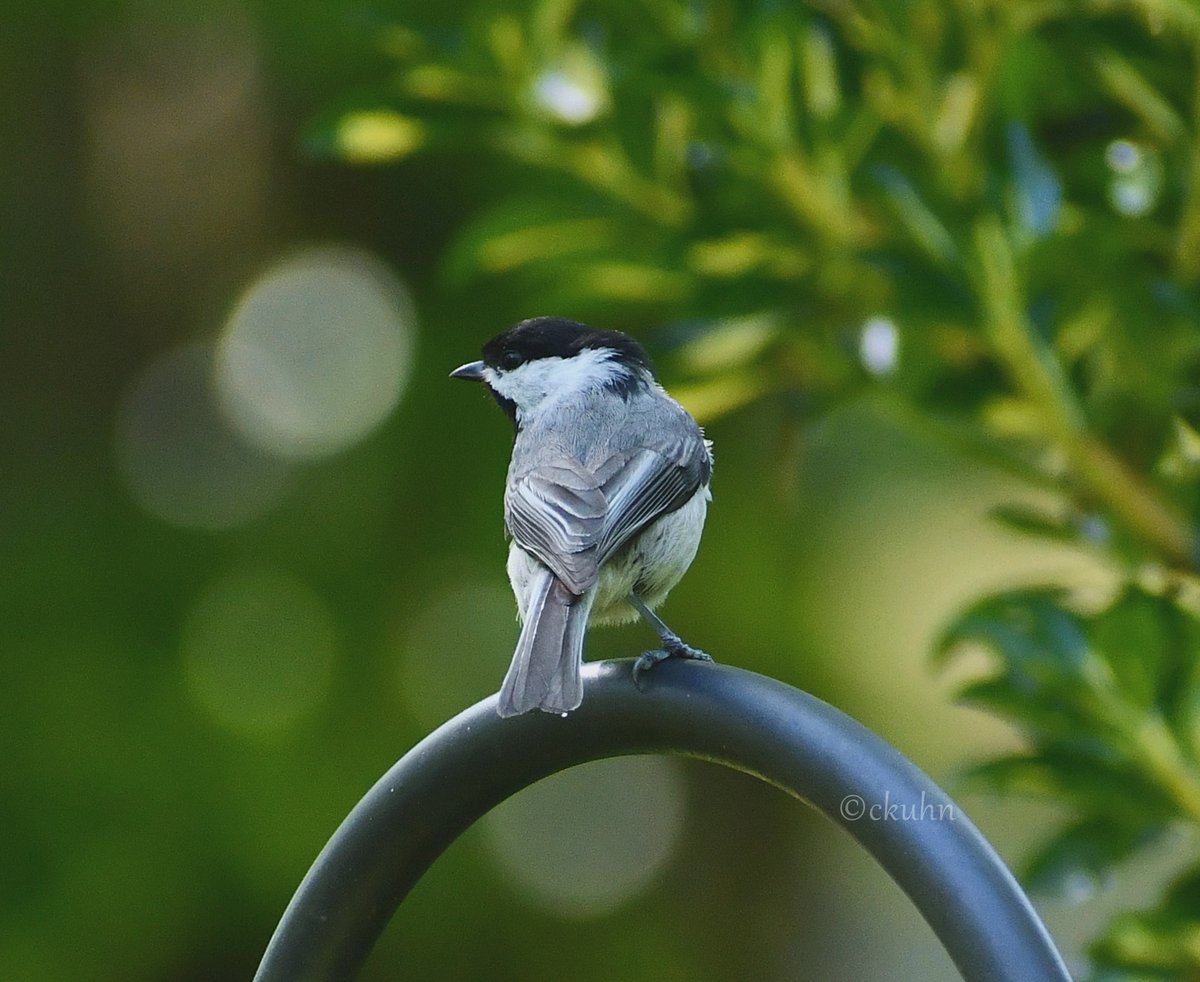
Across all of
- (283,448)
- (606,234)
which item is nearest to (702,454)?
(606,234)

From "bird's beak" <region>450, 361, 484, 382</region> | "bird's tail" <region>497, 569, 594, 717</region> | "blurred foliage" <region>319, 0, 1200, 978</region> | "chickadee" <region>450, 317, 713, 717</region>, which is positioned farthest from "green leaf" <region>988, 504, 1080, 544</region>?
"bird's beak" <region>450, 361, 484, 382</region>

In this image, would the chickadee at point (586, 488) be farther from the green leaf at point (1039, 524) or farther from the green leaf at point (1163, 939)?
the green leaf at point (1163, 939)

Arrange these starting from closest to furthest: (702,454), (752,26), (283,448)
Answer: (752,26) < (702,454) < (283,448)

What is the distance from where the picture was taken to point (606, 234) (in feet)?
7.47

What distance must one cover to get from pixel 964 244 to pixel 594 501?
0.60 m

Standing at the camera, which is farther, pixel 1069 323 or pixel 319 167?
pixel 319 167

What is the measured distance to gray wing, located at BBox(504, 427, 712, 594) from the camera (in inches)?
77.0

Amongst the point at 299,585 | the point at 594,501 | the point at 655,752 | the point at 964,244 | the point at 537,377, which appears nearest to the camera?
the point at 655,752

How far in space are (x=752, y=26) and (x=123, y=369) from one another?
218 centimetres

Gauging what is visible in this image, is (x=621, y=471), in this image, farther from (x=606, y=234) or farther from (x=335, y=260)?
(x=335, y=260)

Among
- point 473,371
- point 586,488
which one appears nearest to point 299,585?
point 473,371

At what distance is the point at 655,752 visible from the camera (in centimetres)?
155

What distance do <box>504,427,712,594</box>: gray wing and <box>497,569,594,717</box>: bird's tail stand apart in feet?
0.08

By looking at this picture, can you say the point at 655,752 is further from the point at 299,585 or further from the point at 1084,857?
the point at 299,585
